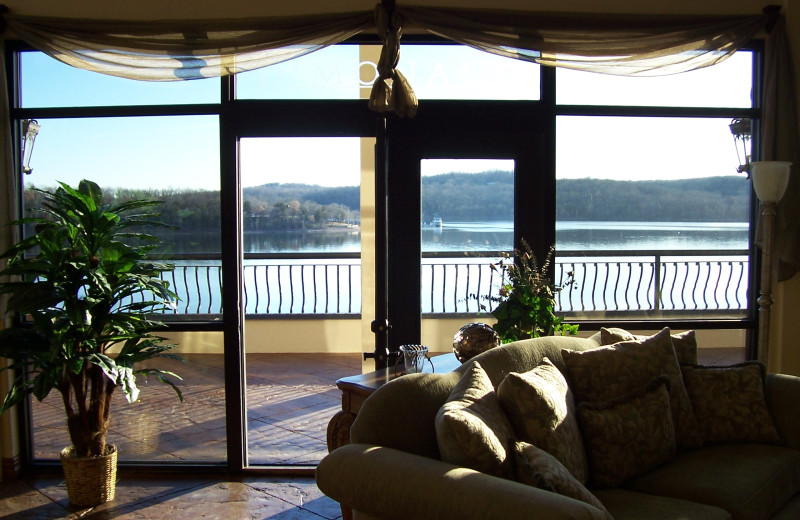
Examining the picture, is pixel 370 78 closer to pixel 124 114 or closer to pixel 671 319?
pixel 124 114

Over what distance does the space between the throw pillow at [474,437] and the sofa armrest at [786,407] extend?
5.02 feet

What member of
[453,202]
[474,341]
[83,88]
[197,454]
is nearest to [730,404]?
[474,341]

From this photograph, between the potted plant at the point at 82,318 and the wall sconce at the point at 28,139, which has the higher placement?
the wall sconce at the point at 28,139

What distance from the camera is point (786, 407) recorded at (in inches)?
115

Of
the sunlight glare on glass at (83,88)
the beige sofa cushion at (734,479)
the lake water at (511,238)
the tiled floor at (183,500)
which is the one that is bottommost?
the tiled floor at (183,500)

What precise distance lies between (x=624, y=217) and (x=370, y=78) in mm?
1671

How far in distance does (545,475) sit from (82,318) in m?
2.33

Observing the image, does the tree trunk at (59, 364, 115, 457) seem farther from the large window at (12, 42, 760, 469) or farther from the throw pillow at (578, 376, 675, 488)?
the throw pillow at (578, 376, 675, 488)

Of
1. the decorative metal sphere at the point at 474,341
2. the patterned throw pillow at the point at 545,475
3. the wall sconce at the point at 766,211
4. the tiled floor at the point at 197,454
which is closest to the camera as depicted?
the patterned throw pillow at the point at 545,475

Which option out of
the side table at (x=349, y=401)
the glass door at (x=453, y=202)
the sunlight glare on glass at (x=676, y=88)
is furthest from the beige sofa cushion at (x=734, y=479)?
the sunlight glare on glass at (x=676, y=88)

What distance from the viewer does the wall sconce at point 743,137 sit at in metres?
3.86

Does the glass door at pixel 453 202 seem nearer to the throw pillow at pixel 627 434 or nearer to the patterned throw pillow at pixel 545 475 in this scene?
the throw pillow at pixel 627 434

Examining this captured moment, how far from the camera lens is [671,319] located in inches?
155

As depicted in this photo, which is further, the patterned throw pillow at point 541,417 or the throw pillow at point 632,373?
the throw pillow at point 632,373
